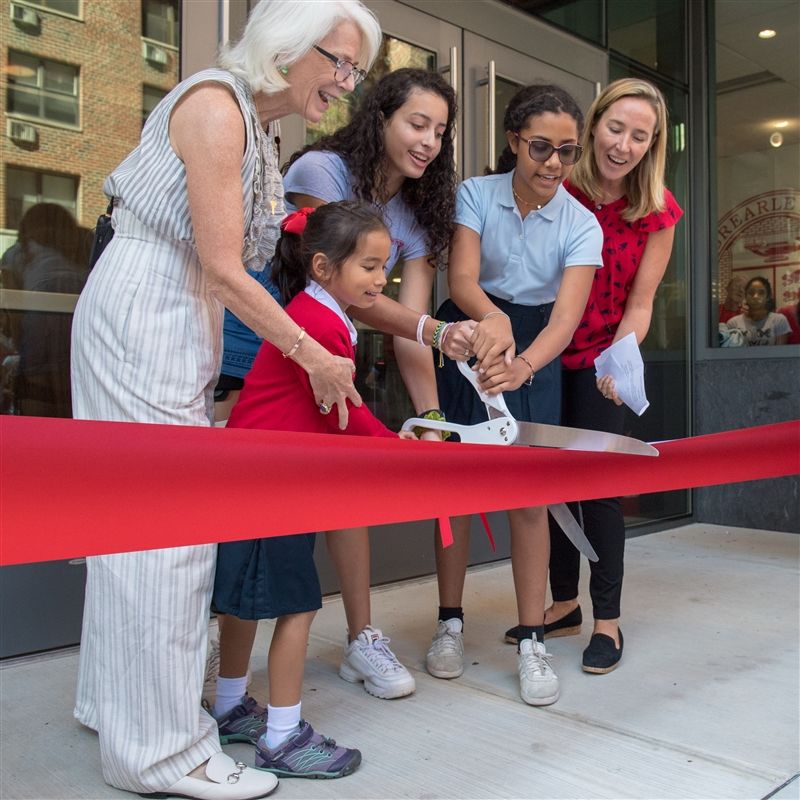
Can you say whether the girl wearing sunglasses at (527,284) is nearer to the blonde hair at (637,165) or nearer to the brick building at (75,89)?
the blonde hair at (637,165)

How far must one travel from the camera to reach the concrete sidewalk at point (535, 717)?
210cm

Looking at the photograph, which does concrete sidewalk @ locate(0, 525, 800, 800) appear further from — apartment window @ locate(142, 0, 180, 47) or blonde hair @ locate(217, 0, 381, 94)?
apartment window @ locate(142, 0, 180, 47)

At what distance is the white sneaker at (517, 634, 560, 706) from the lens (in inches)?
102

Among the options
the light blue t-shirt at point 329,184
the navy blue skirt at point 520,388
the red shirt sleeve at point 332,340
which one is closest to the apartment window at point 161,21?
the light blue t-shirt at point 329,184

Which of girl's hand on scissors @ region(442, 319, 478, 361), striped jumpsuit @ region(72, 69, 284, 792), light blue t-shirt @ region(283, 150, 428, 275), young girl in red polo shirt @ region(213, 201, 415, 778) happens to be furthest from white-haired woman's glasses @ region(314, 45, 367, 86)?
girl's hand on scissors @ region(442, 319, 478, 361)

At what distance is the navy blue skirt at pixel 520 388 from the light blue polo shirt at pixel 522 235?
7 centimetres

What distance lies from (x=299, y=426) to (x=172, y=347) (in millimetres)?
357

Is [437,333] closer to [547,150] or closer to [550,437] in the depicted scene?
[550,437]

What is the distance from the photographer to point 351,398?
1.99 meters

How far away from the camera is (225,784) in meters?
1.98

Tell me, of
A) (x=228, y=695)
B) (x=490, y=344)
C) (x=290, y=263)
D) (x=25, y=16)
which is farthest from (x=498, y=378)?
(x=25, y=16)

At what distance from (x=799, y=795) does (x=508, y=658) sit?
44.0 inches

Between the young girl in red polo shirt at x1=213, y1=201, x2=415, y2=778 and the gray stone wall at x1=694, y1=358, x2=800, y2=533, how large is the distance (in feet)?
14.1

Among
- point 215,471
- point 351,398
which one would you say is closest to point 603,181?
point 351,398
